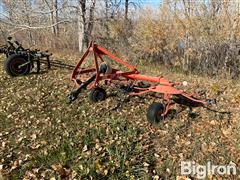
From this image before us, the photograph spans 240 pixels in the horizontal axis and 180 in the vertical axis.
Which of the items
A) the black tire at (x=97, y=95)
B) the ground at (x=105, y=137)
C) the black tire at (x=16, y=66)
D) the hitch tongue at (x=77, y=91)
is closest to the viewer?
the ground at (x=105, y=137)

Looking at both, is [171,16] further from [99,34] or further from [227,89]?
[227,89]

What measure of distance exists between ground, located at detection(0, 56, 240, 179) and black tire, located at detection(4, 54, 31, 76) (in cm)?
140

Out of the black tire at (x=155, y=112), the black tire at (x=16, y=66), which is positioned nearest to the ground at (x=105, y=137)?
the black tire at (x=155, y=112)

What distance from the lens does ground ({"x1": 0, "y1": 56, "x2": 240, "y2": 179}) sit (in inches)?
198

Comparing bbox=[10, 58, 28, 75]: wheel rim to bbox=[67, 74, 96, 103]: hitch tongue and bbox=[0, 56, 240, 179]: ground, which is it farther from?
bbox=[67, 74, 96, 103]: hitch tongue

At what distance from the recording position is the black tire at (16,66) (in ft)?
31.4

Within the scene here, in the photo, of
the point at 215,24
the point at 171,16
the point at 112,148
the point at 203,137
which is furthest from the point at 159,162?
the point at 171,16

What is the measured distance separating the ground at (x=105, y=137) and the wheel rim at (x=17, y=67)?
1445mm

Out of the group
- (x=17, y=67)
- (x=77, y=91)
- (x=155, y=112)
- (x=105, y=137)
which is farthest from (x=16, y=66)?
(x=155, y=112)

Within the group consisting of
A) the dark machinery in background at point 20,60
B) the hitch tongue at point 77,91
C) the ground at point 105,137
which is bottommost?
the ground at point 105,137

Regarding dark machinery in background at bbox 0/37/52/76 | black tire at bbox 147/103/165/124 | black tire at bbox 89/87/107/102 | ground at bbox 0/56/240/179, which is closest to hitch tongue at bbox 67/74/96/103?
ground at bbox 0/56/240/179

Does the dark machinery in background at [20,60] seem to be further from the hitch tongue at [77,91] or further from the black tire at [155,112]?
the black tire at [155,112]

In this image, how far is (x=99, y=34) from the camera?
19.0 m

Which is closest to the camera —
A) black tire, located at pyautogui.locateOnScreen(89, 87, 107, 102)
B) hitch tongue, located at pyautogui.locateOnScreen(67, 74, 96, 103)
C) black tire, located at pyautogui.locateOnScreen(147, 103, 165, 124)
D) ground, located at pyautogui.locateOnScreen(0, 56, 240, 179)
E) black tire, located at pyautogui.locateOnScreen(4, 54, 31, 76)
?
ground, located at pyautogui.locateOnScreen(0, 56, 240, 179)
